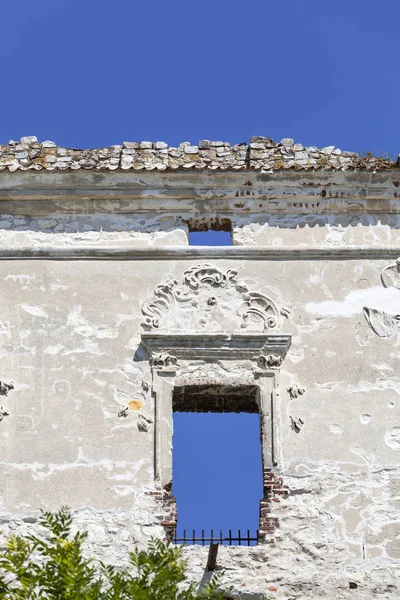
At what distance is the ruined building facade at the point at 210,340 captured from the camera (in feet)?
46.8

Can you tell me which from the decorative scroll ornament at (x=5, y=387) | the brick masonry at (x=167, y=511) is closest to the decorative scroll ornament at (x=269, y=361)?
the brick masonry at (x=167, y=511)

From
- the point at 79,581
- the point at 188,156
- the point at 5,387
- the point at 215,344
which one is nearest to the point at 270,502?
the point at 215,344

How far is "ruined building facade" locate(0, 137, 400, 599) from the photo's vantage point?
46.8ft

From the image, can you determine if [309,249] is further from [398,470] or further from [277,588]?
[277,588]

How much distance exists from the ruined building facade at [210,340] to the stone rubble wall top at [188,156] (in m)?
0.02

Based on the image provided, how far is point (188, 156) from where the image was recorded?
16.2 metres

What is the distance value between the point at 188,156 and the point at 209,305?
1800 millimetres

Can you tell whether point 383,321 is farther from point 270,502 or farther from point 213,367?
point 270,502

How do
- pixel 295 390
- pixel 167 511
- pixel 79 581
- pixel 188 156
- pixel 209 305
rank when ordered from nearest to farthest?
pixel 79 581, pixel 167 511, pixel 295 390, pixel 209 305, pixel 188 156

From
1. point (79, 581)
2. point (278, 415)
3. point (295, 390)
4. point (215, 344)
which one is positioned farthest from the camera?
point (215, 344)

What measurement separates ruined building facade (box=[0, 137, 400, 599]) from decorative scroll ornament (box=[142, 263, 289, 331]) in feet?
0.05

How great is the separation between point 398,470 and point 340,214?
2.92 meters

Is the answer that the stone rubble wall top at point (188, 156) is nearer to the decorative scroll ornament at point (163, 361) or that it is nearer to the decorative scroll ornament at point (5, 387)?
the decorative scroll ornament at point (163, 361)

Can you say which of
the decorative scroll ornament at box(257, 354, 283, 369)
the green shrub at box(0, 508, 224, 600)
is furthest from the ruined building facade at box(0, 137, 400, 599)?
the green shrub at box(0, 508, 224, 600)
